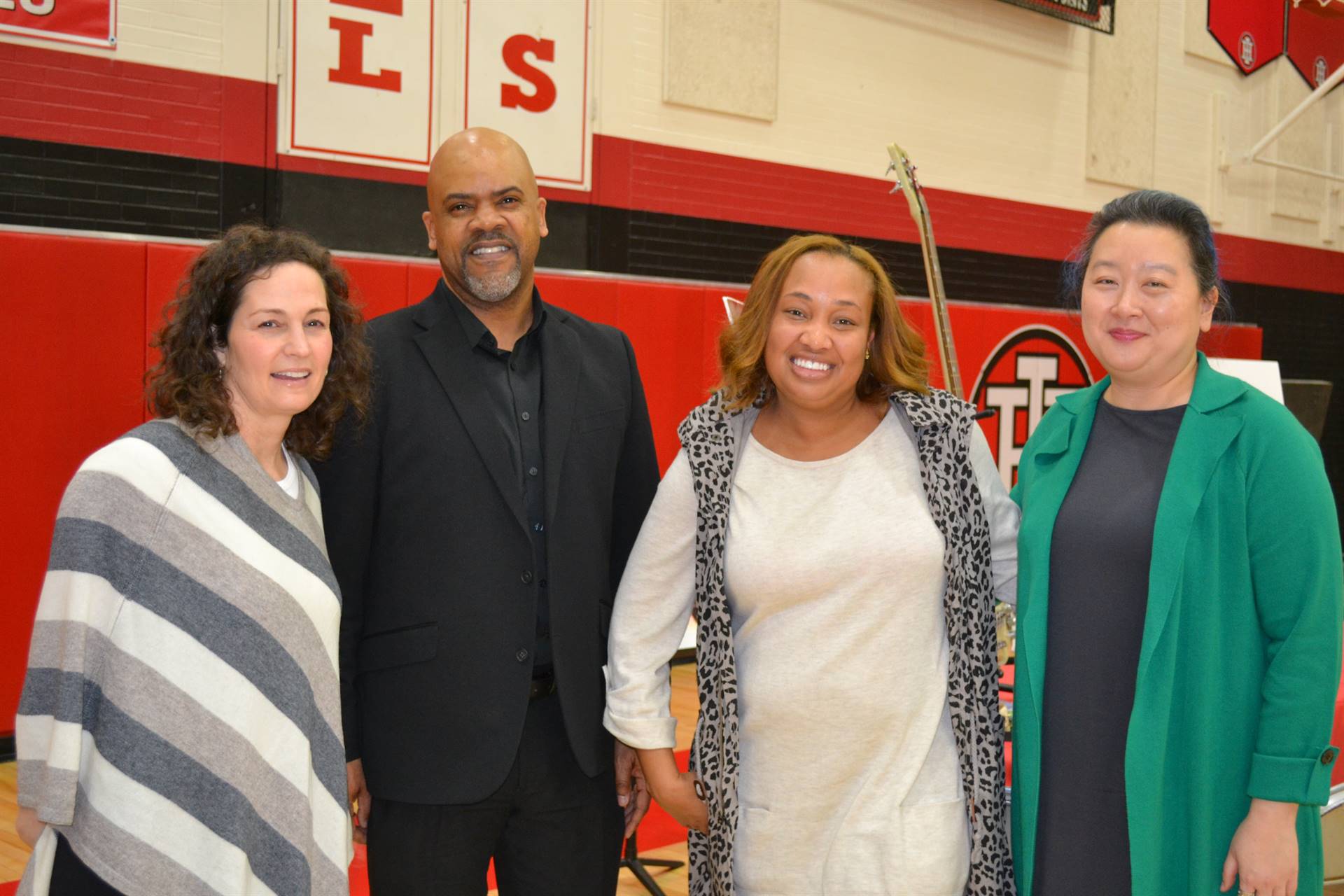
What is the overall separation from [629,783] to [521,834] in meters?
0.20

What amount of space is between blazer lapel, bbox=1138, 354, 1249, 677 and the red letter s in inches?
194

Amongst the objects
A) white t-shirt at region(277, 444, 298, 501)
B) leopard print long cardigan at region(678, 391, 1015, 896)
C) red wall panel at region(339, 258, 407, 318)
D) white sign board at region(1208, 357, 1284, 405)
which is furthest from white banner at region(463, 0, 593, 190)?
leopard print long cardigan at region(678, 391, 1015, 896)

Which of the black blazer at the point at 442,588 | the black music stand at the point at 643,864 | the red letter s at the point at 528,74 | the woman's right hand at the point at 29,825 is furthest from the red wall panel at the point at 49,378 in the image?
the woman's right hand at the point at 29,825

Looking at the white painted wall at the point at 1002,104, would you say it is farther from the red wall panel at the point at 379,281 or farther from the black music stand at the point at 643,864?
the black music stand at the point at 643,864

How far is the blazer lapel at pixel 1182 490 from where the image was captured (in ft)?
5.34

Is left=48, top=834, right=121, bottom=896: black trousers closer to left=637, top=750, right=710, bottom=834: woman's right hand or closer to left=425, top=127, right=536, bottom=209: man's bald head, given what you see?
left=637, top=750, right=710, bottom=834: woman's right hand

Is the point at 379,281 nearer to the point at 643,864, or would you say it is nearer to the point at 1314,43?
the point at 643,864

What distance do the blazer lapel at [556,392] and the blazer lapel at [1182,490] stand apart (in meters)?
0.89

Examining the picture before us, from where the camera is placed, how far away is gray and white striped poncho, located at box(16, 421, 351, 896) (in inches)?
59.6

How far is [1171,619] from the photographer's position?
1633 millimetres

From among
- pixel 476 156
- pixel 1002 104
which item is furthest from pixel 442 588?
pixel 1002 104

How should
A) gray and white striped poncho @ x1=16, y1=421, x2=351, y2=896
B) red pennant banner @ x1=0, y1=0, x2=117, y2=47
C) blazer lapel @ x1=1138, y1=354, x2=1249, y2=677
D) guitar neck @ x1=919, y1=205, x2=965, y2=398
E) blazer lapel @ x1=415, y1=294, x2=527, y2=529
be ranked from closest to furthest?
gray and white striped poncho @ x1=16, y1=421, x2=351, y2=896 < blazer lapel @ x1=1138, y1=354, x2=1249, y2=677 < blazer lapel @ x1=415, y1=294, x2=527, y2=529 < guitar neck @ x1=919, y1=205, x2=965, y2=398 < red pennant banner @ x1=0, y1=0, x2=117, y2=47

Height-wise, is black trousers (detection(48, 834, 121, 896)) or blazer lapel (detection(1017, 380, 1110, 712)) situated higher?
→ blazer lapel (detection(1017, 380, 1110, 712))

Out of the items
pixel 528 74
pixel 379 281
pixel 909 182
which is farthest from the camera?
pixel 528 74
